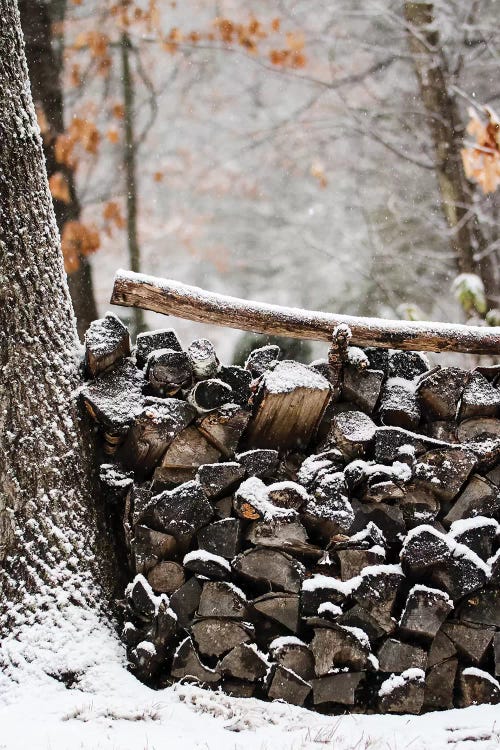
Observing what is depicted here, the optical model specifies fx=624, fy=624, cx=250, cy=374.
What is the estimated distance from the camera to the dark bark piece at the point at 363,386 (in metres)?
2.79

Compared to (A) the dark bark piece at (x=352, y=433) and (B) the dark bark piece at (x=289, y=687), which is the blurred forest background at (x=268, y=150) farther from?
(B) the dark bark piece at (x=289, y=687)

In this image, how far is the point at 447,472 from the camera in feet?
8.77

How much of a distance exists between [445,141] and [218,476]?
21.0 ft

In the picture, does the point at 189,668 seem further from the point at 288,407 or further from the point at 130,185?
the point at 130,185

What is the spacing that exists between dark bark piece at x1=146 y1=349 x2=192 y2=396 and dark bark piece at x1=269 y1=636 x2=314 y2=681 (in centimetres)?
113

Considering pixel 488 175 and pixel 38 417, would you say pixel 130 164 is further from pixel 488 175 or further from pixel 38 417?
pixel 38 417

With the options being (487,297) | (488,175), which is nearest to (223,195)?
(487,297)

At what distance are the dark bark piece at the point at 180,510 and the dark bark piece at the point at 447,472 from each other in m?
0.92

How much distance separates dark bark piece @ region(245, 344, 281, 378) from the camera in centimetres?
286

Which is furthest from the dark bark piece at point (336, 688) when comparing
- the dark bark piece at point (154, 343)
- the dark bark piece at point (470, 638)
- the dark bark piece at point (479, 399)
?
the dark bark piece at point (154, 343)

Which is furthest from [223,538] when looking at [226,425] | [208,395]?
[208,395]

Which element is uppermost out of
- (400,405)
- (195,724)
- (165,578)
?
(400,405)

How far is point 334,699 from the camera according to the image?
2.46 meters

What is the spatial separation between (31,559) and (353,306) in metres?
9.26
